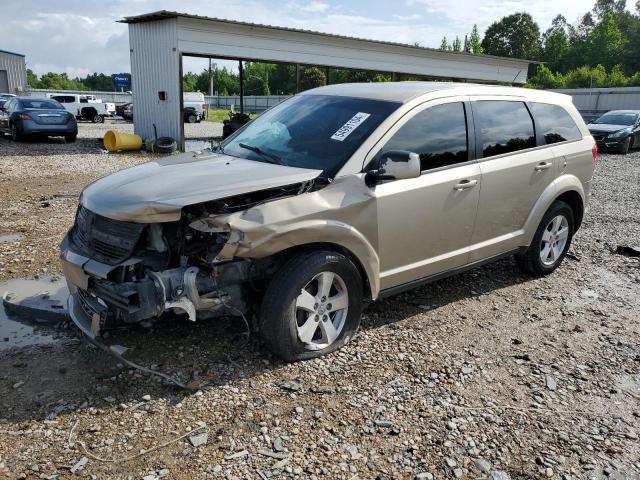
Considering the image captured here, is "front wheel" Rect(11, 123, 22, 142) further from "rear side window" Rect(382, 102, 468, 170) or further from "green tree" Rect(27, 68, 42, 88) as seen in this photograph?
"green tree" Rect(27, 68, 42, 88)

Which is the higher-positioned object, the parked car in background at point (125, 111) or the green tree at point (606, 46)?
the green tree at point (606, 46)

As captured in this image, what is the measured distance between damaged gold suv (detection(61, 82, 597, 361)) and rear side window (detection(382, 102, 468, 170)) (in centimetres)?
1

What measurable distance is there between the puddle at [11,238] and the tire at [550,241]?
577 centimetres

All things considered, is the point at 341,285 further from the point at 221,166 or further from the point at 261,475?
the point at 261,475

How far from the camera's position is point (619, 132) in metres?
19.0

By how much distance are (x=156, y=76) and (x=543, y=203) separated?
597 inches

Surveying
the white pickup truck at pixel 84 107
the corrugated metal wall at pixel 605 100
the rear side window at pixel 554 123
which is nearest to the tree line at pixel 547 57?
the corrugated metal wall at pixel 605 100

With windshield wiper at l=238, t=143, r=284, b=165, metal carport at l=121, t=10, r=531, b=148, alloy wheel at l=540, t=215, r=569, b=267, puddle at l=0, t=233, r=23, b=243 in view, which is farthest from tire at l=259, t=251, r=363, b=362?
metal carport at l=121, t=10, r=531, b=148

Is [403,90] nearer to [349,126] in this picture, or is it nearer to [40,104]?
[349,126]

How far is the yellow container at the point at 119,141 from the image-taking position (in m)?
16.6

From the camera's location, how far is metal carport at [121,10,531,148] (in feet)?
55.6

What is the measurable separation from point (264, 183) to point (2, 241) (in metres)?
4.41

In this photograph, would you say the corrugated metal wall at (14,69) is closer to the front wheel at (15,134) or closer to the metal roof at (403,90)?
the front wheel at (15,134)

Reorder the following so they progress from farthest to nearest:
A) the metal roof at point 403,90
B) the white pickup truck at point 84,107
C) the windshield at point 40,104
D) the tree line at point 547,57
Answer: the tree line at point 547,57
the white pickup truck at point 84,107
the windshield at point 40,104
the metal roof at point 403,90
